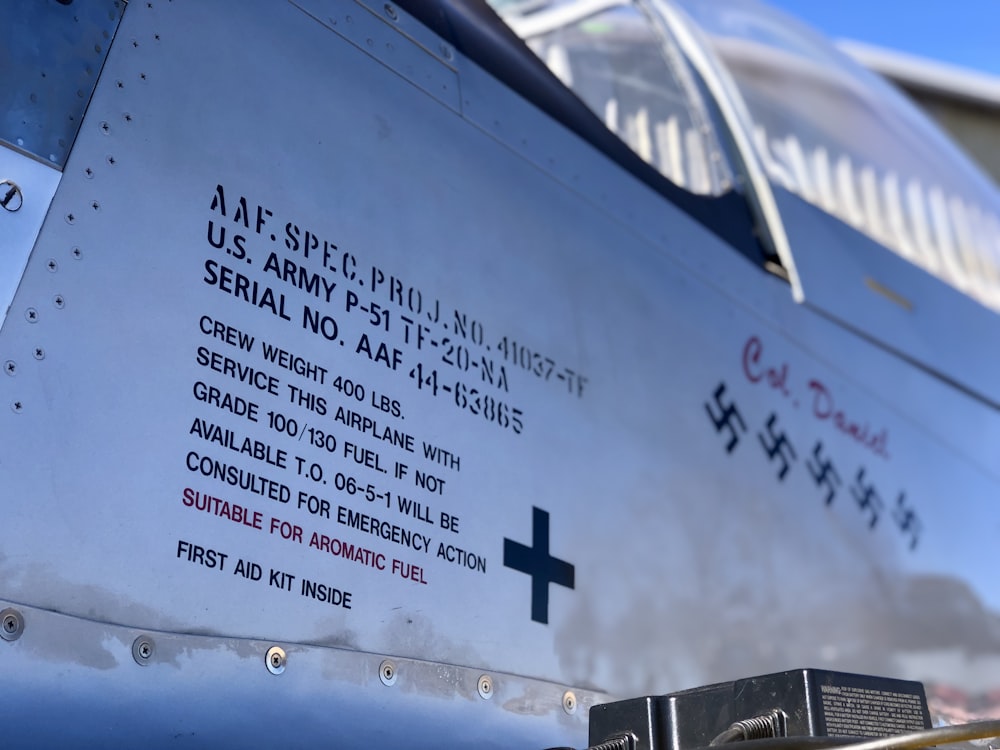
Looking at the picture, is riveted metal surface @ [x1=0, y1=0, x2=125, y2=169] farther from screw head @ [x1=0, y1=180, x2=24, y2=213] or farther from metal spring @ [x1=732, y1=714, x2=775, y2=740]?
metal spring @ [x1=732, y1=714, x2=775, y2=740]

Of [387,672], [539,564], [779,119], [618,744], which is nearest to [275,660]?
[387,672]

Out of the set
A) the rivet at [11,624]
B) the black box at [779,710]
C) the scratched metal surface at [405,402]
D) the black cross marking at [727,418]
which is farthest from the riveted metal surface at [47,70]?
the black cross marking at [727,418]

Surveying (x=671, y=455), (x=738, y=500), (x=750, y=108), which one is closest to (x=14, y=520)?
(x=671, y=455)

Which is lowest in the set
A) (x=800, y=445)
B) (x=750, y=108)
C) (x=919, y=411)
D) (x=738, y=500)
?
(x=738, y=500)

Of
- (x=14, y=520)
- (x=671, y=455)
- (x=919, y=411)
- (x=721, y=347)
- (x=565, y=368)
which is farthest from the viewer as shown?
(x=919, y=411)

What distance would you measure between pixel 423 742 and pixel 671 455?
1090 mm

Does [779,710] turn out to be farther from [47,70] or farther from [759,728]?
[47,70]

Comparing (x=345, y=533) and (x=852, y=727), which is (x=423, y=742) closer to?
(x=345, y=533)

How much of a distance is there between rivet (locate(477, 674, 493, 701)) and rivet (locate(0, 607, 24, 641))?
0.84 metres

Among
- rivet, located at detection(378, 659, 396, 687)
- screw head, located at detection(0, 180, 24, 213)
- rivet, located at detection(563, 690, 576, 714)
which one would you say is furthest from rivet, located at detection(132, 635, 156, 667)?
rivet, located at detection(563, 690, 576, 714)

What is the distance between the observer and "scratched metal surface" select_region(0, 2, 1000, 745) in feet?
5.39

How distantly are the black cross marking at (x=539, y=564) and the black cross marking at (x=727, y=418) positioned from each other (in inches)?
30.8

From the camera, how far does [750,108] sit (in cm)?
394

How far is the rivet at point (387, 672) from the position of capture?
6.15ft
